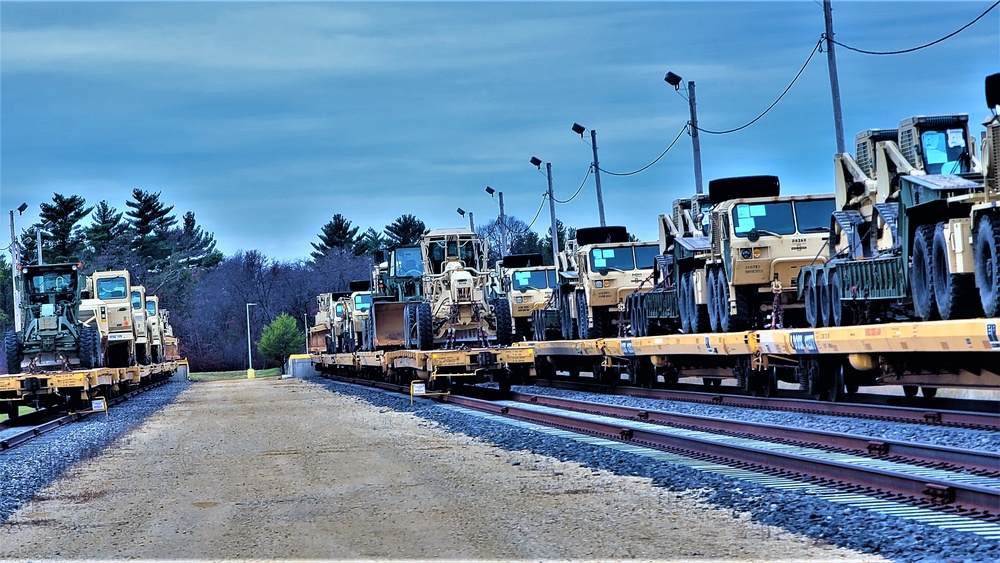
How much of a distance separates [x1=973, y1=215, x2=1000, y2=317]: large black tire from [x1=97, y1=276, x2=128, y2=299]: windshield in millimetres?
28810

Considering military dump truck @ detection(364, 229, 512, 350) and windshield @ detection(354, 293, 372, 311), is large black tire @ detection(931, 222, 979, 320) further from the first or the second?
windshield @ detection(354, 293, 372, 311)

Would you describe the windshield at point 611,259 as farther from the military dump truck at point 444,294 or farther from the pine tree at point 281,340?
the pine tree at point 281,340

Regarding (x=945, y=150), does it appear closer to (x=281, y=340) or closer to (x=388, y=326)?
(x=388, y=326)

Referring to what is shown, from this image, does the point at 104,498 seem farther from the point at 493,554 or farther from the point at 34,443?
the point at 34,443

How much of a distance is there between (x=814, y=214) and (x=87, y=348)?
16609 millimetres

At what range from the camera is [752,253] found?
69.4ft

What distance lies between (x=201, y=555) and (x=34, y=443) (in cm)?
1151

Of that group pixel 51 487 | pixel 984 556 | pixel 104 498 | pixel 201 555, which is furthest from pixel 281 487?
pixel 984 556

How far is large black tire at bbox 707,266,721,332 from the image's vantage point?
22516mm

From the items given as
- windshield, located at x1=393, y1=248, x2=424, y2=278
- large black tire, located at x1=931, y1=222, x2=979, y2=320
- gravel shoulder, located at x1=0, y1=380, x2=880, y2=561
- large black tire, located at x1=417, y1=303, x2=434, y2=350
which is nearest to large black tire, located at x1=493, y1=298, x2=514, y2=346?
large black tire, located at x1=417, y1=303, x2=434, y2=350

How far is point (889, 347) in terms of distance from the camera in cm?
1483

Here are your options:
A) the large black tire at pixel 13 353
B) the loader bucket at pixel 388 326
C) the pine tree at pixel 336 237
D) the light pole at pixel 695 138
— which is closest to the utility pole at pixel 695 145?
the light pole at pixel 695 138

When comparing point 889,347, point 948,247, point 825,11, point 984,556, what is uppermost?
point 825,11

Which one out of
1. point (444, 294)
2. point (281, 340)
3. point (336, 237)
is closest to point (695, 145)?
point (444, 294)
